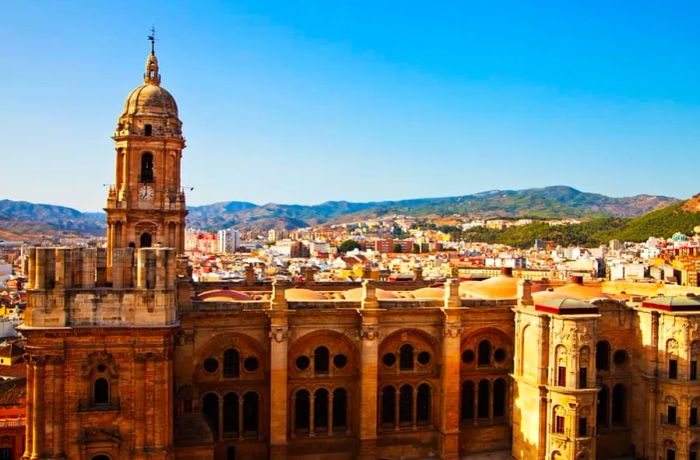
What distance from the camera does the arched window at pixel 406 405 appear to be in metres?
33.0

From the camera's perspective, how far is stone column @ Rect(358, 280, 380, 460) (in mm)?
31094

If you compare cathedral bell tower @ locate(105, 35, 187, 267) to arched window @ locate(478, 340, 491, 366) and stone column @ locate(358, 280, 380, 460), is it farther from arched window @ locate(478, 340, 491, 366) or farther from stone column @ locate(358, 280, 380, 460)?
arched window @ locate(478, 340, 491, 366)

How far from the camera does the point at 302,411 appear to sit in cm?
3195

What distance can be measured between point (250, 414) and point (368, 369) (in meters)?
5.95

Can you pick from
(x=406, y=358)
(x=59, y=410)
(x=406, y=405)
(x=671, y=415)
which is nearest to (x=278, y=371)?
(x=406, y=358)

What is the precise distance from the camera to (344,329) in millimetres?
31609

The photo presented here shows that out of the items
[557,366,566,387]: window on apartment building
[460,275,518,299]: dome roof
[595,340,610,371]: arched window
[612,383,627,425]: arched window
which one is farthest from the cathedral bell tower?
[612,383,627,425]: arched window

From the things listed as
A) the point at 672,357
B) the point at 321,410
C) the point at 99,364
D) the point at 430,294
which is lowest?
the point at 321,410

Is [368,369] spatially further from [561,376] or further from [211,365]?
[561,376]

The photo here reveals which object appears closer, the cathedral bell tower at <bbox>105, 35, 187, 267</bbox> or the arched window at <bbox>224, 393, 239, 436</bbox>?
the arched window at <bbox>224, 393, 239, 436</bbox>

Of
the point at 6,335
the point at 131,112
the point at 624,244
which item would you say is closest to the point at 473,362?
the point at 131,112

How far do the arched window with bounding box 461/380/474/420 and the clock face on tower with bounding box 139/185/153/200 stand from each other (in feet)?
64.3

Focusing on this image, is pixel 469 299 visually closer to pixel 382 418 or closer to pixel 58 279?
pixel 382 418

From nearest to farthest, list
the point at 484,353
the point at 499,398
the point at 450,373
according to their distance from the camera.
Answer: the point at 450,373, the point at 484,353, the point at 499,398
